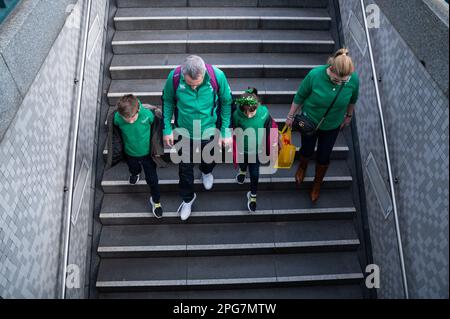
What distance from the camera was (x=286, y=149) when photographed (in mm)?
4281

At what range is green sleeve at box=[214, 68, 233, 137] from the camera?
3.65m

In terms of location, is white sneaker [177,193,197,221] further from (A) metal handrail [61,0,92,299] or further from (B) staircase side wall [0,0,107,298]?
(A) metal handrail [61,0,92,299]

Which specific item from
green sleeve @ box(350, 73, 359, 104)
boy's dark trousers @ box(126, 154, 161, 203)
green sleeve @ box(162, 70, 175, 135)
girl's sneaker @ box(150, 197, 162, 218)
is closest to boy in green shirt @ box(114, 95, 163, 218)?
boy's dark trousers @ box(126, 154, 161, 203)

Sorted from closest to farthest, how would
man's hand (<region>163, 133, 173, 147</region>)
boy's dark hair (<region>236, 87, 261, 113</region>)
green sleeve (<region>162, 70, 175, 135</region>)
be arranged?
boy's dark hair (<region>236, 87, 261, 113</region>) → green sleeve (<region>162, 70, 175, 135</region>) → man's hand (<region>163, 133, 173, 147</region>)

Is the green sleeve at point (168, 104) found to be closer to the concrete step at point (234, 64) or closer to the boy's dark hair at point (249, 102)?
the boy's dark hair at point (249, 102)

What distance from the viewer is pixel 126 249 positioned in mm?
4520

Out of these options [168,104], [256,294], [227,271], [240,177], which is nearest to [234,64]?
[240,177]

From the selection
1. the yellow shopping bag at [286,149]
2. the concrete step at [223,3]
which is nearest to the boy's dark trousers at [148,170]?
the yellow shopping bag at [286,149]

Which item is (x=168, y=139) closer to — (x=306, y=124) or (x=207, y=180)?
(x=207, y=180)

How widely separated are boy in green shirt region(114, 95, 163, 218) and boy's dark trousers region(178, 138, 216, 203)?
0.32 meters
